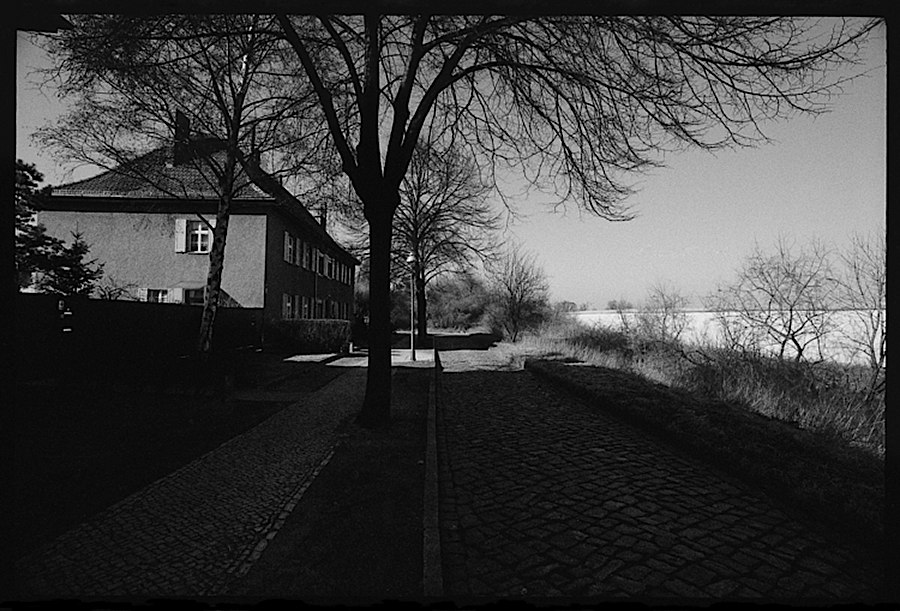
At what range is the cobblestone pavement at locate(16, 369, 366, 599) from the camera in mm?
3533

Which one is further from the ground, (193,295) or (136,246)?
(136,246)

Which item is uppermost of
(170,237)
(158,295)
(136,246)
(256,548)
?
(170,237)

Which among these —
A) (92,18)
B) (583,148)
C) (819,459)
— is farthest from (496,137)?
(819,459)

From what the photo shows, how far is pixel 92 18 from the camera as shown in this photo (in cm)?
571

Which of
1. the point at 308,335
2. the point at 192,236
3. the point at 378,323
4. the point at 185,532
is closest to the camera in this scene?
the point at 185,532

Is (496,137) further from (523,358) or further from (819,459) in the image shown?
(523,358)

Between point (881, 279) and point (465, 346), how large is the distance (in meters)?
15.7

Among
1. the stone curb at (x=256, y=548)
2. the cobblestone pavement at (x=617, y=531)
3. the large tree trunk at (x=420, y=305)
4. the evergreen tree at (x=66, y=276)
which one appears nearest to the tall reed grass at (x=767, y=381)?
the cobblestone pavement at (x=617, y=531)

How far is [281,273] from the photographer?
22406mm

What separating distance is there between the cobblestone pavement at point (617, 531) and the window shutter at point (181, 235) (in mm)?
15313

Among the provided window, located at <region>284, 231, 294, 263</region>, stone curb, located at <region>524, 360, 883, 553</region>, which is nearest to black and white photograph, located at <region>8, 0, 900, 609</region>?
stone curb, located at <region>524, 360, 883, 553</region>

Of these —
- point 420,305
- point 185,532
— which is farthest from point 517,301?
point 185,532

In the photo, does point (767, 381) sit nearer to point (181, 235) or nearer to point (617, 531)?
point (617, 531)

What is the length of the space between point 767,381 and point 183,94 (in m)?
13.1
